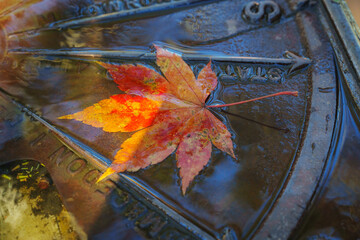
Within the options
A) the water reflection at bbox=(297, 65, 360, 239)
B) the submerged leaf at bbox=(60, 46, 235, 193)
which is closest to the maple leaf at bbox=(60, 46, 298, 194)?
the submerged leaf at bbox=(60, 46, 235, 193)

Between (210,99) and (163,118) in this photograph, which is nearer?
(163,118)

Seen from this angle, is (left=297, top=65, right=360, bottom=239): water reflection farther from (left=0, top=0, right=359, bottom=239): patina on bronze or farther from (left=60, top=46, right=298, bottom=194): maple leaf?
(left=60, top=46, right=298, bottom=194): maple leaf

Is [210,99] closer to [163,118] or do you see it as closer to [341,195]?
[163,118]

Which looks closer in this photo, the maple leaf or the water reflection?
the water reflection

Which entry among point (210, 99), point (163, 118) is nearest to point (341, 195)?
point (210, 99)

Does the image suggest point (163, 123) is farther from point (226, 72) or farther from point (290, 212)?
point (290, 212)

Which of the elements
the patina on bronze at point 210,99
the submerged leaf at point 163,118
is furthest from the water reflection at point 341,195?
the submerged leaf at point 163,118

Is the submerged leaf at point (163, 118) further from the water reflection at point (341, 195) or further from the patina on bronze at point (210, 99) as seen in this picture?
A: the water reflection at point (341, 195)
